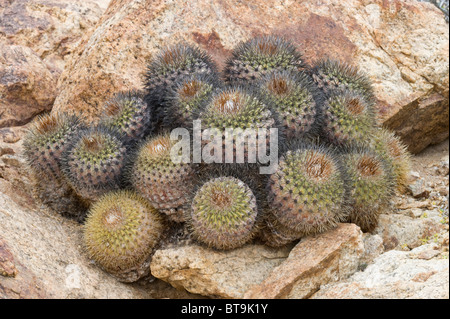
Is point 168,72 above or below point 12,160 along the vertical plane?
above

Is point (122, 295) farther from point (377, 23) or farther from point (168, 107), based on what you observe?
point (377, 23)

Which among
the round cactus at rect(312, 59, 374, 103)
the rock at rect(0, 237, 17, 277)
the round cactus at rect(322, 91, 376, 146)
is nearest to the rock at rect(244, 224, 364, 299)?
the round cactus at rect(322, 91, 376, 146)

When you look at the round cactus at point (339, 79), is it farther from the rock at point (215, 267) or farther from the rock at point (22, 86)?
the rock at point (22, 86)

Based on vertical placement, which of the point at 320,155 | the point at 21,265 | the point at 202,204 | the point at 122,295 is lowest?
the point at 122,295

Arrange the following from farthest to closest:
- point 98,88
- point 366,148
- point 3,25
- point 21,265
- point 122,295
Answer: point 3,25, point 98,88, point 366,148, point 122,295, point 21,265

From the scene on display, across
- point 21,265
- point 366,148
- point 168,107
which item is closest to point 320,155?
point 366,148

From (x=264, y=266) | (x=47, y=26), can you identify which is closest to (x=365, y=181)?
(x=264, y=266)

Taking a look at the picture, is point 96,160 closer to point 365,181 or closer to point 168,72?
point 168,72
